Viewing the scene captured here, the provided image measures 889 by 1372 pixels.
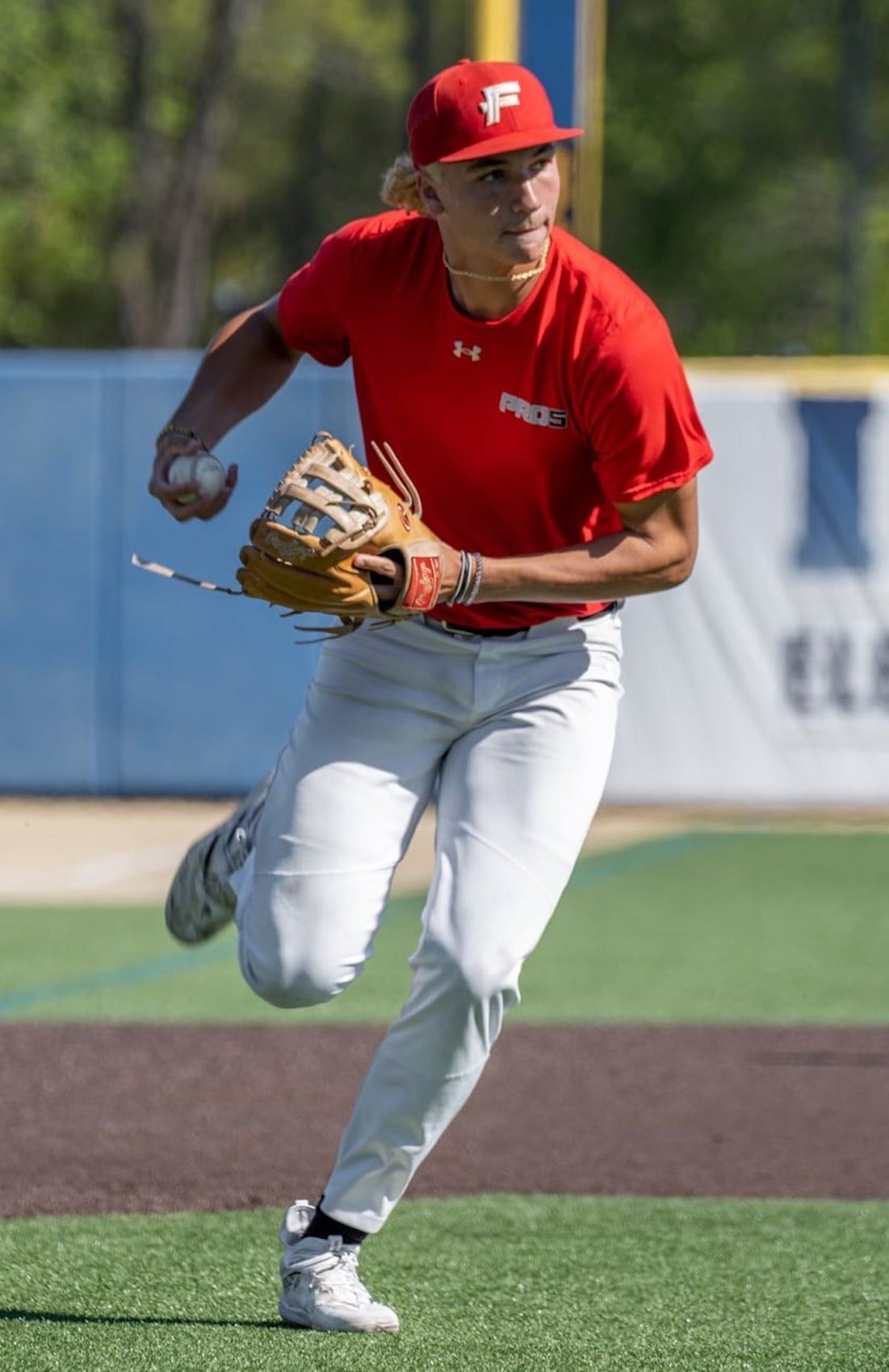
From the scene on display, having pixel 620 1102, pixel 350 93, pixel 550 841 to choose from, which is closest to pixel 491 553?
pixel 550 841

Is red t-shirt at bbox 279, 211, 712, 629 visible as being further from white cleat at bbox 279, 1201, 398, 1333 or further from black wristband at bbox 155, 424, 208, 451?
white cleat at bbox 279, 1201, 398, 1333

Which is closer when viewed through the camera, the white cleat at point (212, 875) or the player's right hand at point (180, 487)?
the player's right hand at point (180, 487)

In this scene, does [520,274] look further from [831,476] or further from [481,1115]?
[831,476]

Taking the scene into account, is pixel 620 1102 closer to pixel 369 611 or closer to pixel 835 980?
pixel 835 980

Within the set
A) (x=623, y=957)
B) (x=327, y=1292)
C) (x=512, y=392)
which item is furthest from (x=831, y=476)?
(x=327, y=1292)

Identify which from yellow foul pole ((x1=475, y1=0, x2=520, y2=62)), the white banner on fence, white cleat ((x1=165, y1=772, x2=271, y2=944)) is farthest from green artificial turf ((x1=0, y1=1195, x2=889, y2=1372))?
yellow foul pole ((x1=475, y1=0, x2=520, y2=62))

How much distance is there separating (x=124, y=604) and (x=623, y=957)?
5408mm

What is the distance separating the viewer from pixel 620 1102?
6.36m

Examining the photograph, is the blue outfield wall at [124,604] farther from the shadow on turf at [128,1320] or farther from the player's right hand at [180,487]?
the shadow on turf at [128,1320]

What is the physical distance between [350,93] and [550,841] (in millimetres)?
43021

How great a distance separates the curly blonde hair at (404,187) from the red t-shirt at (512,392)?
1.7 inches

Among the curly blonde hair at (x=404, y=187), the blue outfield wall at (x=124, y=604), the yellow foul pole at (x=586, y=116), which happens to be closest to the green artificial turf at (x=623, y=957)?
the blue outfield wall at (x=124, y=604)

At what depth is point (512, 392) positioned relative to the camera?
4.10m

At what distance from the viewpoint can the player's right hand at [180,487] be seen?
Answer: 14.5 feet
